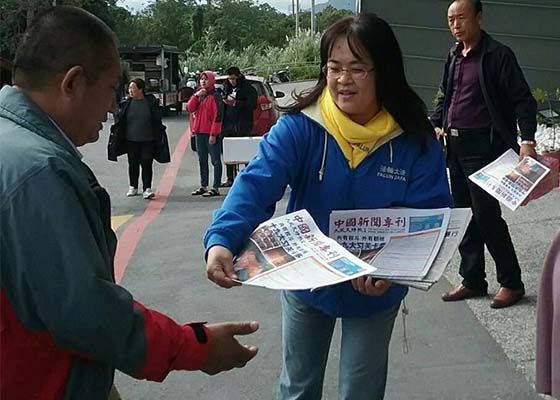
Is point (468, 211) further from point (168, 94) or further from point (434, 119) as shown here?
point (168, 94)

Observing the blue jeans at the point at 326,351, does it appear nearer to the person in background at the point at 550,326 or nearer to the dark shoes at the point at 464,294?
the person in background at the point at 550,326

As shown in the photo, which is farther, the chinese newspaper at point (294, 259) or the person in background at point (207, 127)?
the person in background at point (207, 127)

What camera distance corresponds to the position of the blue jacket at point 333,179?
2.84 m

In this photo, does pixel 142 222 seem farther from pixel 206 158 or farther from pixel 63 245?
pixel 63 245

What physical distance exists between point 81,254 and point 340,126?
1.34m

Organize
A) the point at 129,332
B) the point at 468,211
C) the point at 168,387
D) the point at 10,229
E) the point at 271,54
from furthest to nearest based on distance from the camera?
the point at 271,54, the point at 168,387, the point at 468,211, the point at 129,332, the point at 10,229

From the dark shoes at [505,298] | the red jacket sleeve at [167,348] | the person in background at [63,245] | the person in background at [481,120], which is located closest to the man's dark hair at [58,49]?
the person in background at [63,245]

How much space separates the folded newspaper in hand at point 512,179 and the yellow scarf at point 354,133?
3.96ft

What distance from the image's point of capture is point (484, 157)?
5297mm

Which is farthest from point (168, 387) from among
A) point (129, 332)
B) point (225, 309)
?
point (129, 332)

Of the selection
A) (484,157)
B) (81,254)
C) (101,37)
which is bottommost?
(484,157)

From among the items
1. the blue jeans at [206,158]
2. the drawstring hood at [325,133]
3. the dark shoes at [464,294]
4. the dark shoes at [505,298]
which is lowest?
the blue jeans at [206,158]

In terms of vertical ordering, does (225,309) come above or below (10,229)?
below

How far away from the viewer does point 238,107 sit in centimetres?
1302
